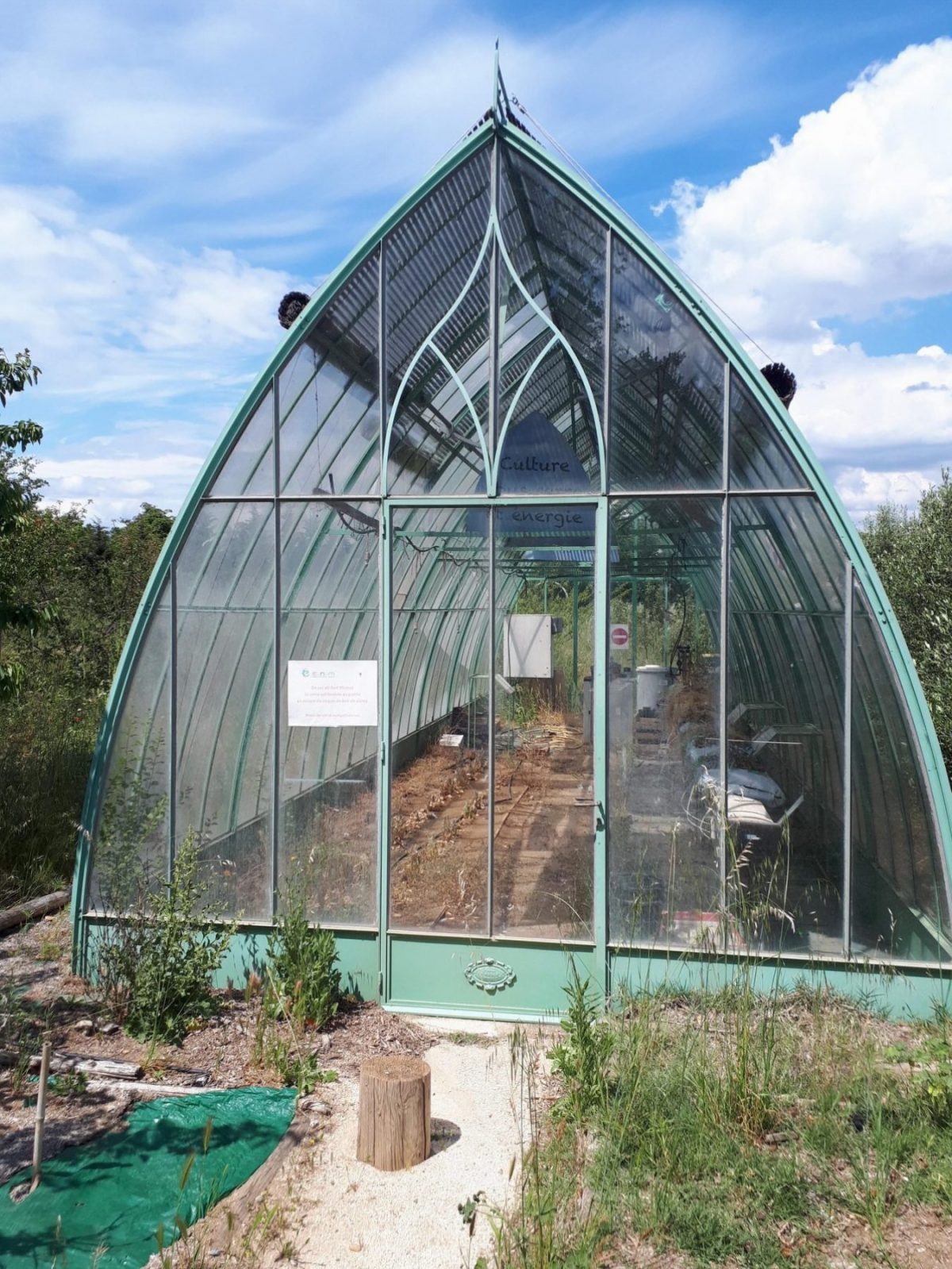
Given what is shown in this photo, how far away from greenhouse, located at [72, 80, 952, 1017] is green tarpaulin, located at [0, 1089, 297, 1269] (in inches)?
59.3

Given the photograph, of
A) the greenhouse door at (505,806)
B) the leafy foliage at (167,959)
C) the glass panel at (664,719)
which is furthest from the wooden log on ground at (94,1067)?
the glass panel at (664,719)

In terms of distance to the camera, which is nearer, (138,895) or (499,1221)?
(499,1221)

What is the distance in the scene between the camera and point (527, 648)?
Answer: 6.72 metres

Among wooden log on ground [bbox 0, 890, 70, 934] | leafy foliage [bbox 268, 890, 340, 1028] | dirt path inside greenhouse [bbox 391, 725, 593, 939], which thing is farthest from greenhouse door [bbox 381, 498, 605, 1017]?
→ wooden log on ground [bbox 0, 890, 70, 934]

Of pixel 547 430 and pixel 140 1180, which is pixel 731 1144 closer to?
pixel 140 1180

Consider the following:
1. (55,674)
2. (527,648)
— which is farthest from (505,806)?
(55,674)

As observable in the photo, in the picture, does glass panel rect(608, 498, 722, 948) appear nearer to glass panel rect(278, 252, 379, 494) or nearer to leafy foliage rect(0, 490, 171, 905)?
glass panel rect(278, 252, 379, 494)

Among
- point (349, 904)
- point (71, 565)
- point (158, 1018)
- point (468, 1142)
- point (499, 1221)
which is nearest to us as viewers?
point (499, 1221)

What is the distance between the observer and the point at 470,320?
22.8ft

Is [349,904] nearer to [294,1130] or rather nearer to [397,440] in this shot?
[294,1130]

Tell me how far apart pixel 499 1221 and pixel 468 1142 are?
2.46 feet

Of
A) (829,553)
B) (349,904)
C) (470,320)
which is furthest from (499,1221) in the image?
(470,320)

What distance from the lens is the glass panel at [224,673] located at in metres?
7.00

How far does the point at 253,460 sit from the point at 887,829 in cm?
472
